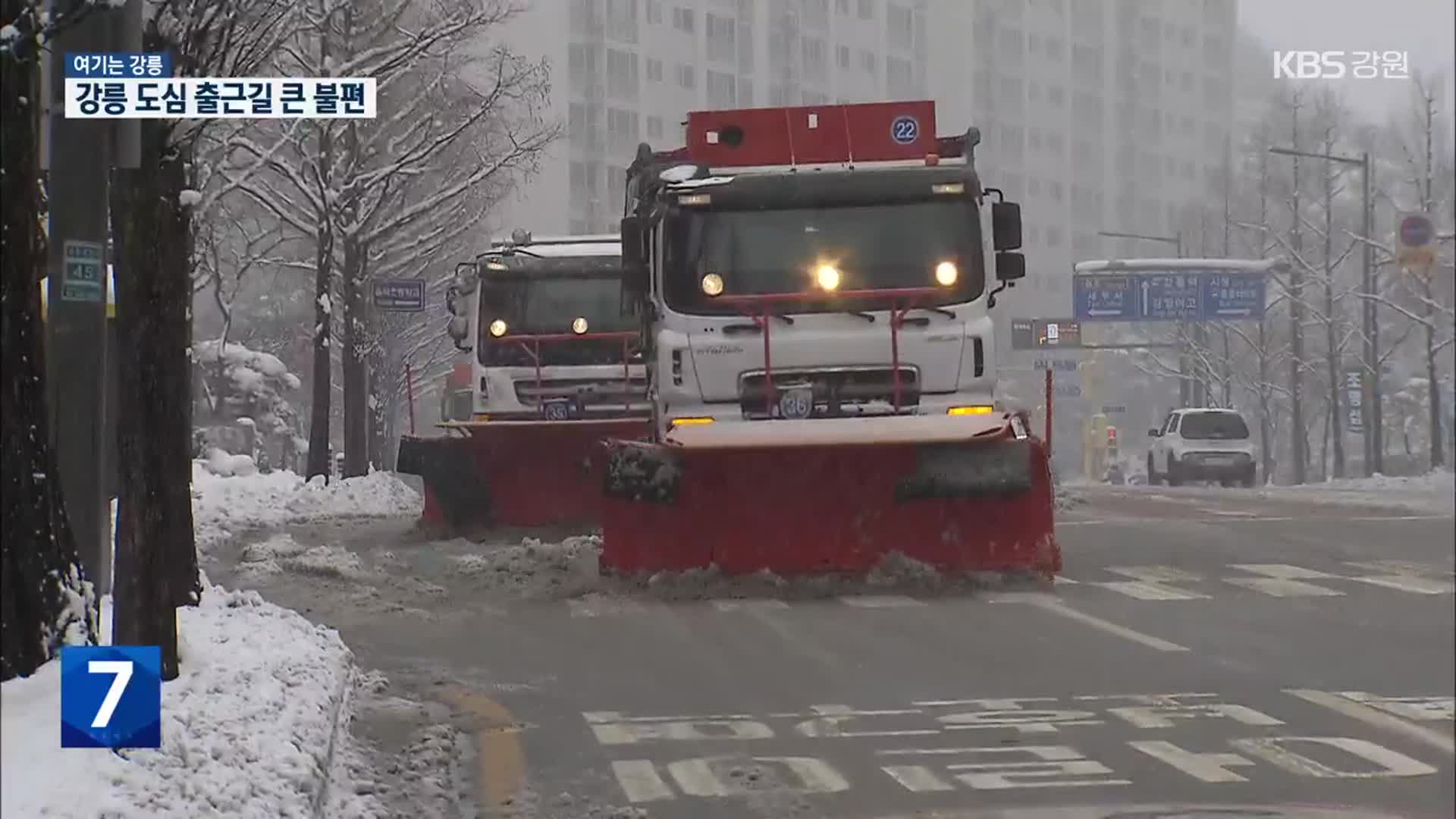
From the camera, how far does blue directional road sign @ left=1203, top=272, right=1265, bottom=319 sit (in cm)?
2292

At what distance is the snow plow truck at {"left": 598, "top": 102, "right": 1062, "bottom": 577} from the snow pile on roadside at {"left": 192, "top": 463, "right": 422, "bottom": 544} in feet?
11.5

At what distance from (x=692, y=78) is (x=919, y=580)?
→ 3.36 meters

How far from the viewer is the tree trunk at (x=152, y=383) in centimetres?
621

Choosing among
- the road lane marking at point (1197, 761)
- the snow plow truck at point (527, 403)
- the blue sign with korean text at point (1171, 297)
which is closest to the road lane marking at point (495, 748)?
the road lane marking at point (1197, 761)

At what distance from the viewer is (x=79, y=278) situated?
4883mm

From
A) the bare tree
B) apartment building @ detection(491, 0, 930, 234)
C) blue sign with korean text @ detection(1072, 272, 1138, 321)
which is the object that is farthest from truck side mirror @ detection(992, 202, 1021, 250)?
the bare tree

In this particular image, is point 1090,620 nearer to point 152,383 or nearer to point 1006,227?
point 1006,227

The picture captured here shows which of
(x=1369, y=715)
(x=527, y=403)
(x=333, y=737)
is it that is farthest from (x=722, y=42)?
(x=527, y=403)

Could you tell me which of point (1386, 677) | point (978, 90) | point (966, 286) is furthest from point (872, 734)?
point (966, 286)

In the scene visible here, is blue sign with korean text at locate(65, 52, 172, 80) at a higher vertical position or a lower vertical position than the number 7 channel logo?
higher

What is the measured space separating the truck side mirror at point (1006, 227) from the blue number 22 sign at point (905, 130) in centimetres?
62

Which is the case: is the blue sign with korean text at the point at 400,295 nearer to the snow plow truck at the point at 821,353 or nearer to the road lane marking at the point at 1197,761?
the snow plow truck at the point at 821,353

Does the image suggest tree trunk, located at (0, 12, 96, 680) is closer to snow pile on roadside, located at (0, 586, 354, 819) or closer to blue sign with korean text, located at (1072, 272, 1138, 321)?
snow pile on roadside, located at (0, 586, 354, 819)

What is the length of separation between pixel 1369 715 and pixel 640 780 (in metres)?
2.53
